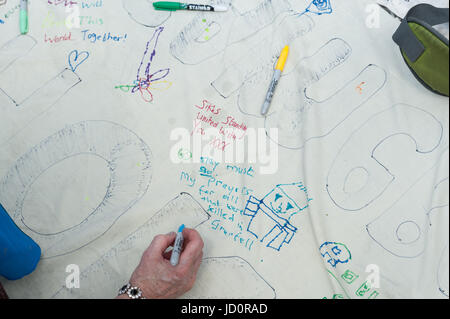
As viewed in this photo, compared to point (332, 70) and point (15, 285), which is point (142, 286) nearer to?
point (15, 285)

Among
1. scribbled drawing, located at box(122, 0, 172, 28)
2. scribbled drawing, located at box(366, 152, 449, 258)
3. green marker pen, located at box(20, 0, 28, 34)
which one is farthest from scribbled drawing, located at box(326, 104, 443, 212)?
green marker pen, located at box(20, 0, 28, 34)

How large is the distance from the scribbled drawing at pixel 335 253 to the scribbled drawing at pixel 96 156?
303 millimetres

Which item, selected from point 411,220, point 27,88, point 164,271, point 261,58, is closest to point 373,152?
point 411,220

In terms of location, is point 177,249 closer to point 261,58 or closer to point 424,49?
point 261,58

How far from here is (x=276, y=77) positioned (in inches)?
26.1

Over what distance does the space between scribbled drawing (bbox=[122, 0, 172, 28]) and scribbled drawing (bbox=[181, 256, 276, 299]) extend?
0.45 meters

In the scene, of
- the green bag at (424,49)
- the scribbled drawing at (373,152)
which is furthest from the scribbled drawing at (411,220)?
the green bag at (424,49)

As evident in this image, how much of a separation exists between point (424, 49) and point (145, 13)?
0.49 m

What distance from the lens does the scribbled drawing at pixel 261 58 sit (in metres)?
0.68

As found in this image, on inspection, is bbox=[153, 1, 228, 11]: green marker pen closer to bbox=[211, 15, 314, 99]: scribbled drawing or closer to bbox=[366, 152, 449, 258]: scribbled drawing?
bbox=[211, 15, 314, 99]: scribbled drawing

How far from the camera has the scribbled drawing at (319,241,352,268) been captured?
0.58 m

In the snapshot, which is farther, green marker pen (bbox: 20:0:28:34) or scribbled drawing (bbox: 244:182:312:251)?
green marker pen (bbox: 20:0:28:34)

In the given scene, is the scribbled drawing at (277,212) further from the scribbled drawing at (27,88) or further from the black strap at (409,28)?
the scribbled drawing at (27,88)

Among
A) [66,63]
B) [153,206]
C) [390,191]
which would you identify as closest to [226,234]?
[153,206]
